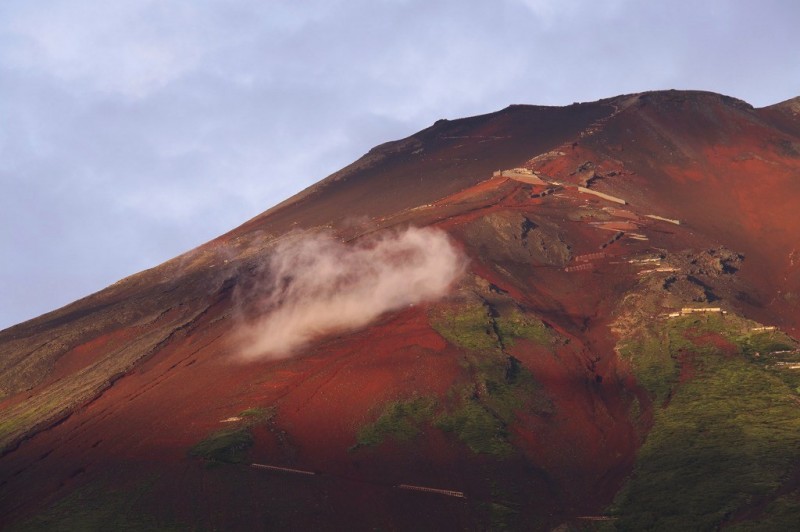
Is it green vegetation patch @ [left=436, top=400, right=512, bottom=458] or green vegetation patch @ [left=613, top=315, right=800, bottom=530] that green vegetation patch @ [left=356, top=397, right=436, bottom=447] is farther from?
green vegetation patch @ [left=613, top=315, right=800, bottom=530]

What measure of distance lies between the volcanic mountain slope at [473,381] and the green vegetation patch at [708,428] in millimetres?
136

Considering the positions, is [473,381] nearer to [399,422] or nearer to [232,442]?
[399,422]

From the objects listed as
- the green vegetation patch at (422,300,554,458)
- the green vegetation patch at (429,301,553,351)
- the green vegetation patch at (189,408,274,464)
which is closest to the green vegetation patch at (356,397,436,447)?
the green vegetation patch at (422,300,554,458)

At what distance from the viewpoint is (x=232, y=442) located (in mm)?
44938

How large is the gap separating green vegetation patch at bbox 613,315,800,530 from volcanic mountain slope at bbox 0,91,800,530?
136mm

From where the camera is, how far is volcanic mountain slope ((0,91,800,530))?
40469 mm

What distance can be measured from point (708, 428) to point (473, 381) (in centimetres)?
1258

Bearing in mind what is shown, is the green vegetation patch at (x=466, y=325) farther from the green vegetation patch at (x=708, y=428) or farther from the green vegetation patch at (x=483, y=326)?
the green vegetation patch at (x=708, y=428)

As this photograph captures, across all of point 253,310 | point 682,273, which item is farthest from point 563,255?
point 253,310

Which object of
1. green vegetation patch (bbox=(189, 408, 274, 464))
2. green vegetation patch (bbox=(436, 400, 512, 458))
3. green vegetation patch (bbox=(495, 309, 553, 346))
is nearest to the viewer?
green vegetation patch (bbox=(189, 408, 274, 464))

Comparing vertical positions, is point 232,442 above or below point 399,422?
above

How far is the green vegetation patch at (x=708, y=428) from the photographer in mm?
37906

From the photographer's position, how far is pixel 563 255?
6619cm

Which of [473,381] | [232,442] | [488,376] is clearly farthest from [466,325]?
[232,442]
